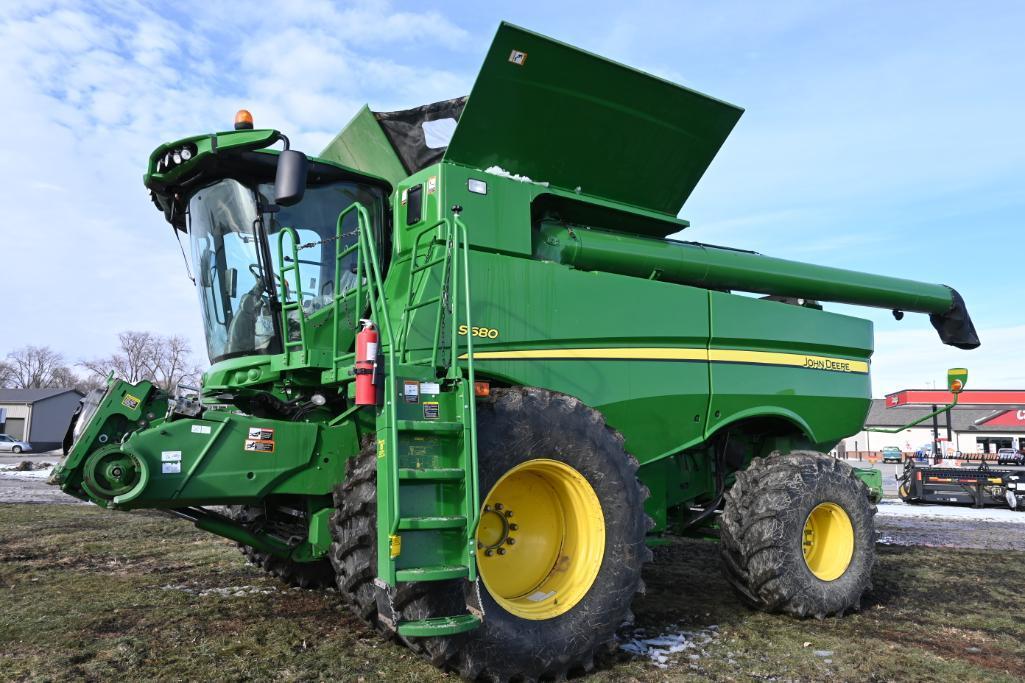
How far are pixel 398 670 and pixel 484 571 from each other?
659mm

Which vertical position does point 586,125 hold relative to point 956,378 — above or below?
above

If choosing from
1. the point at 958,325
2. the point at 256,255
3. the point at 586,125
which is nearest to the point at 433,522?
the point at 256,255

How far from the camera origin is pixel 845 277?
276 inches

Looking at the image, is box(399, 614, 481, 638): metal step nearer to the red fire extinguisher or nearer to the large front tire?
the large front tire

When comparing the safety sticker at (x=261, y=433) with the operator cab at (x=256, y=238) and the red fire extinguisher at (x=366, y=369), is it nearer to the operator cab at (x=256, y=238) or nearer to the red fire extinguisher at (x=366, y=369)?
the operator cab at (x=256, y=238)

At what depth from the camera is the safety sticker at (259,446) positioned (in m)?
4.36

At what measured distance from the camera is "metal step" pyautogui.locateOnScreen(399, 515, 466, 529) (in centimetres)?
346

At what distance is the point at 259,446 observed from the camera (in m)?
4.39

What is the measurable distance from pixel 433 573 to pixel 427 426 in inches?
26.7

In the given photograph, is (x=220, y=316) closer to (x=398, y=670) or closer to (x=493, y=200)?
(x=493, y=200)

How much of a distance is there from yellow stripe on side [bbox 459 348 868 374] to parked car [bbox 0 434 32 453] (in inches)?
1999

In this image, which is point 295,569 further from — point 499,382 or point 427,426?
point 427,426

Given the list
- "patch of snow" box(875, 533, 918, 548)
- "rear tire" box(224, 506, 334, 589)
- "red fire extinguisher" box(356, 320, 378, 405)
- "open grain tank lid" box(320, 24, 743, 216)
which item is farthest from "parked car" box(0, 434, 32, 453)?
"red fire extinguisher" box(356, 320, 378, 405)

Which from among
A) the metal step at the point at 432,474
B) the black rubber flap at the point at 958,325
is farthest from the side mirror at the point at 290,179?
the black rubber flap at the point at 958,325
